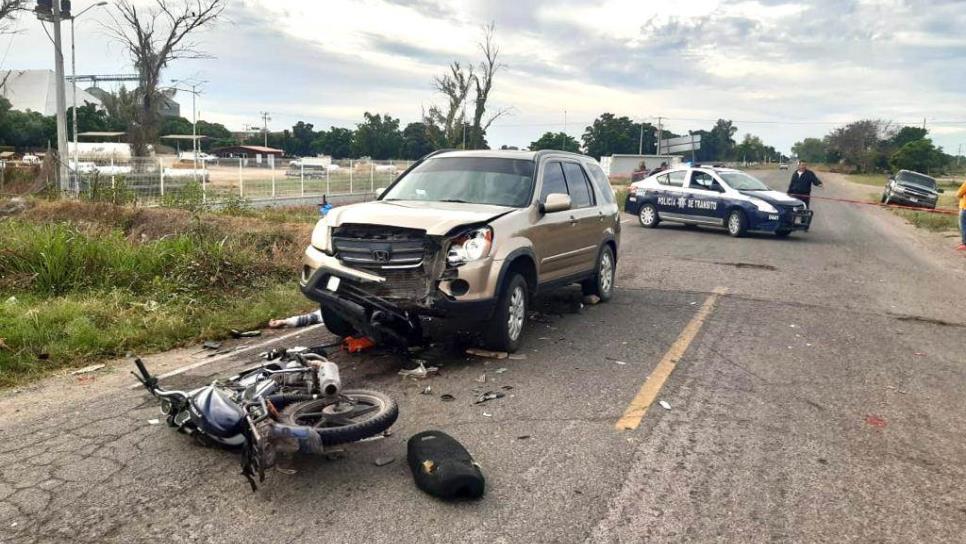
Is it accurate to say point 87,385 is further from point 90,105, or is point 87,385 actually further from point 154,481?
point 90,105

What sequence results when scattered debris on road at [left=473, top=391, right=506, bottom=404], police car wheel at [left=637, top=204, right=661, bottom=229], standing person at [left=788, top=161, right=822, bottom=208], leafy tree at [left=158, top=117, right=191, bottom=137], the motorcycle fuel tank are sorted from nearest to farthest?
1. the motorcycle fuel tank
2. scattered debris on road at [left=473, top=391, right=506, bottom=404]
3. police car wheel at [left=637, top=204, right=661, bottom=229]
4. standing person at [left=788, top=161, right=822, bottom=208]
5. leafy tree at [left=158, top=117, right=191, bottom=137]

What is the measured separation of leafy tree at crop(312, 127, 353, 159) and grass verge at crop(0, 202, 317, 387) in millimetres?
88603

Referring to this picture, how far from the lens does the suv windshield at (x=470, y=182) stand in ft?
22.6

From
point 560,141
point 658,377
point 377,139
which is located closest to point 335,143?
point 377,139

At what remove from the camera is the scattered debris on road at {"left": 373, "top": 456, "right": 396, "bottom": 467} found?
4.02 meters

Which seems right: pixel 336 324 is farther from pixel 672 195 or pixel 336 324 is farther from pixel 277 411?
pixel 672 195

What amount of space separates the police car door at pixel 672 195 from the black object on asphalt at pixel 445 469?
52.1 ft

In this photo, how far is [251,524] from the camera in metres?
3.35

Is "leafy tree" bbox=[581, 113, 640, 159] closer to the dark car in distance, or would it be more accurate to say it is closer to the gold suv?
the dark car in distance

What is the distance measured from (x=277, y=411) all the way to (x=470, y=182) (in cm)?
359

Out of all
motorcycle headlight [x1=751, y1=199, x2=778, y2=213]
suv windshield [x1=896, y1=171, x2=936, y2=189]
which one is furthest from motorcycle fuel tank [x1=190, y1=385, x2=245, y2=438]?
suv windshield [x1=896, y1=171, x2=936, y2=189]

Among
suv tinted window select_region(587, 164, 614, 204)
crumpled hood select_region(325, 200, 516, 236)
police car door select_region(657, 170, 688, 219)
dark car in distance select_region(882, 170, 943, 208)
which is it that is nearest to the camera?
crumpled hood select_region(325, 200, 516, 236)

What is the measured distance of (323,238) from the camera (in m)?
6.18

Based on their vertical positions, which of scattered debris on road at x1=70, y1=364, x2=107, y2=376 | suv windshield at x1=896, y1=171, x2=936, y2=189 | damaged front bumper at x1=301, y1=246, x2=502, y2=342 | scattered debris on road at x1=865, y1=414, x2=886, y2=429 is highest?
suv windshield at x1=896, y1=171, x2=936, y2=189
